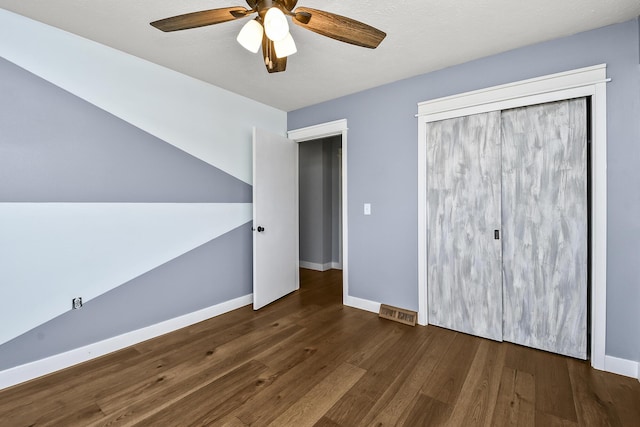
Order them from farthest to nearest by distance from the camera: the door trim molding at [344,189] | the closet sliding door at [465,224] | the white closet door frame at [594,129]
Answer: the door trim molding at [344,189] < the closet sliding door at [465,224] < the white closet door frame at [594,129]

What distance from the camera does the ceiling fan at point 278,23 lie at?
1407 millimetres

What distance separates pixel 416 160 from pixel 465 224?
769mm

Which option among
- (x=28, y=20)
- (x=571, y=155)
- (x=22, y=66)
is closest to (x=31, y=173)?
(x=22, y=66)

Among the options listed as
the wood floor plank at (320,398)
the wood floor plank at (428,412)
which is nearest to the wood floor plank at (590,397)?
the wood floor plank at (428,412)

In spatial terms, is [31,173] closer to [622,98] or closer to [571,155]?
[571,155]

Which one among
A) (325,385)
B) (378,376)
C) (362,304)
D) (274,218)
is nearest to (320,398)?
(325,385)

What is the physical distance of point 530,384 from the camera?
1843mm

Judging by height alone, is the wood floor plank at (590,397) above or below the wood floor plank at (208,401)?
below

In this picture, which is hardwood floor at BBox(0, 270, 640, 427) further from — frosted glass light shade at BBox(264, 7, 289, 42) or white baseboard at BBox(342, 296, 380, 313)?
frosted glass light shade at BBox(264, 7, 289, 42)

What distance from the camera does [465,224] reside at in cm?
254

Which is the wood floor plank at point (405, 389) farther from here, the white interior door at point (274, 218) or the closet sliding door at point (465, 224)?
the white interior door at point (274, 218)

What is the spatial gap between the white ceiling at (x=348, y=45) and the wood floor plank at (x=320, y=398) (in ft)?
8.08

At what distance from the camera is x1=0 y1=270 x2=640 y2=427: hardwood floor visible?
156 cm

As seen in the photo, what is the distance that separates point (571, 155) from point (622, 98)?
0.45m
